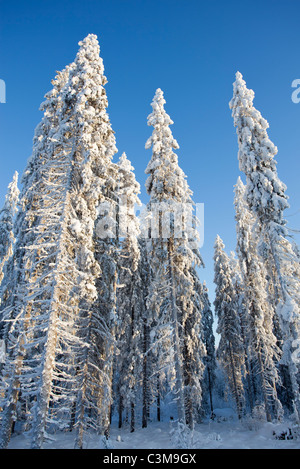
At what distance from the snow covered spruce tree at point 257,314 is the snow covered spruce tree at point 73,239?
13.7 meters

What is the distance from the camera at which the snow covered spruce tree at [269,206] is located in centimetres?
1284

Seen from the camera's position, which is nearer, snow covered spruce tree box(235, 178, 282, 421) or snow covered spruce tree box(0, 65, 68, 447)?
snow covered spruce tree box(0, 65, 68, 447)

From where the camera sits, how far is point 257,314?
2259 centimetres

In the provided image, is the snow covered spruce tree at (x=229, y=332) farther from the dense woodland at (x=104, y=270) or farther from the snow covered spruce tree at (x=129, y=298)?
the snow covered spruce tree at (x=129, y=298)

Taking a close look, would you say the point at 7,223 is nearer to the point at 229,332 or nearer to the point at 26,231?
the point at 26,231

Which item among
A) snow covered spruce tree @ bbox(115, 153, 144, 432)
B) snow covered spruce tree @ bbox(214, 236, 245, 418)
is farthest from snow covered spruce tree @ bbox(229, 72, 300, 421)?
snow covered spruce tree @ bbox(214, 236, 245, 418)

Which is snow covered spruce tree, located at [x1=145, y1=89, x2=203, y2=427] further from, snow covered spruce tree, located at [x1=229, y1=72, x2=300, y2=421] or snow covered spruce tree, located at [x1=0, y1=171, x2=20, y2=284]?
snow covered spruce tree, located at [x1=0, y1=171, x2=20, y2=284]

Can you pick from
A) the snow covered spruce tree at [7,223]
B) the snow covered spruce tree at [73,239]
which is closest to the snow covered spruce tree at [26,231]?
the snow covered spruce tree at [73,239]

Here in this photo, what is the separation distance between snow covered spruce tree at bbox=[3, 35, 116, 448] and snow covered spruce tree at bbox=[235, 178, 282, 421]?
539 inches

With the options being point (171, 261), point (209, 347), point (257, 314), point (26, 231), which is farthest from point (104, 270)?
Result: point (209, 347)

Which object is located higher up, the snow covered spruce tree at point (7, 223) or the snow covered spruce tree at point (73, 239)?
the snow covered spruce tree at point (7, 223)

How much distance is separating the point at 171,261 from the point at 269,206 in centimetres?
668

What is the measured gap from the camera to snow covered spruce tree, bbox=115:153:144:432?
63.7 ft

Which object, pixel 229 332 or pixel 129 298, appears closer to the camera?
pixel 129 298
